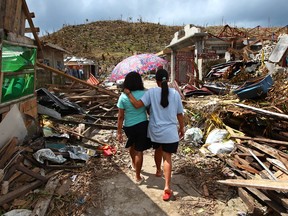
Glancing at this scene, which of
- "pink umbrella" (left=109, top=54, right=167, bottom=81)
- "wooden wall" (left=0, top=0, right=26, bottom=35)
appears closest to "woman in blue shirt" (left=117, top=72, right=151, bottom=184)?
"pink umbrella" (left=109, top=54, right=167, bottom=81)


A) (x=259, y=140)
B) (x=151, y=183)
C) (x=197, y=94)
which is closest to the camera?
(x=151, y=183)

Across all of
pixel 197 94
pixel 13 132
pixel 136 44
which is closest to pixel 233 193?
pixel 13 132

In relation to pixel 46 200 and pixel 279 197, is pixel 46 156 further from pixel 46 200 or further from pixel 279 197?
pixel 279 197

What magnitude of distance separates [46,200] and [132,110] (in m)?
1.80

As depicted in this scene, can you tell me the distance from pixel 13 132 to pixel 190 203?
11.6 ft

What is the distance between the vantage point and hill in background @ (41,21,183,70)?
140 feet

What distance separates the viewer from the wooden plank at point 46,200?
11.0ft

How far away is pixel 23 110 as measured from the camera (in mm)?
5387

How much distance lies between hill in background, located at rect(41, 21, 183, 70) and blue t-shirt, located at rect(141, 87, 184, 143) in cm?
3486

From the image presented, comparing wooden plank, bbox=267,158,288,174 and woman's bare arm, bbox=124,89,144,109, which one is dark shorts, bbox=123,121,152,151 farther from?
wooden plank, bbox=267,158,288,174

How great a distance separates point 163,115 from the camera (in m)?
3.75

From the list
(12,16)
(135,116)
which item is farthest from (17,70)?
(135,116)

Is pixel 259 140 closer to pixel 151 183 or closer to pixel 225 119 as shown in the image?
pixel 225 119

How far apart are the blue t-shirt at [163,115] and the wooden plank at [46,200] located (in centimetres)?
175
